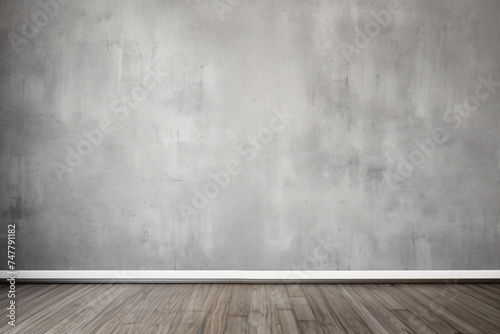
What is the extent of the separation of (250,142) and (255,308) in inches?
54.8

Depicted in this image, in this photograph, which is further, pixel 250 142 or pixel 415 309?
pixel 250 142

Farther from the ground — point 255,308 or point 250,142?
point 250,142

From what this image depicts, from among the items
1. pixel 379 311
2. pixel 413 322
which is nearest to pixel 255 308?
pixel 379 311

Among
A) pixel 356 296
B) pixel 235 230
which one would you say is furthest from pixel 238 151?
pixel 356 296

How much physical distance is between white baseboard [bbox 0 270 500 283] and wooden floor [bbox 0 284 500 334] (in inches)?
2.5

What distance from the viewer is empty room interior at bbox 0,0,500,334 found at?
3115mm

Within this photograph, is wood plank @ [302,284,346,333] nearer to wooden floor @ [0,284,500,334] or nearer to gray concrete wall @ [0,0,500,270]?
wooden floor @ [0,284,500,334]

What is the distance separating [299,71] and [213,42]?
0.82 meters

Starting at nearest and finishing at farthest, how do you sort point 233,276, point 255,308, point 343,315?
point 343,315 → point 255,308 → point 233,276

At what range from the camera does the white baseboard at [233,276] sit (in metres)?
3.08

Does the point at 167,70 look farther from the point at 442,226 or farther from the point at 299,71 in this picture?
the point at 442,226

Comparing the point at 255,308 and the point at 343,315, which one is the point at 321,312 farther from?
the point at 255,308

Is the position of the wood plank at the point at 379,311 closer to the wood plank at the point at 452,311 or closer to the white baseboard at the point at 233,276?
the white baseboard at the point at 233,276

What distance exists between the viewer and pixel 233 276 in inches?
122
